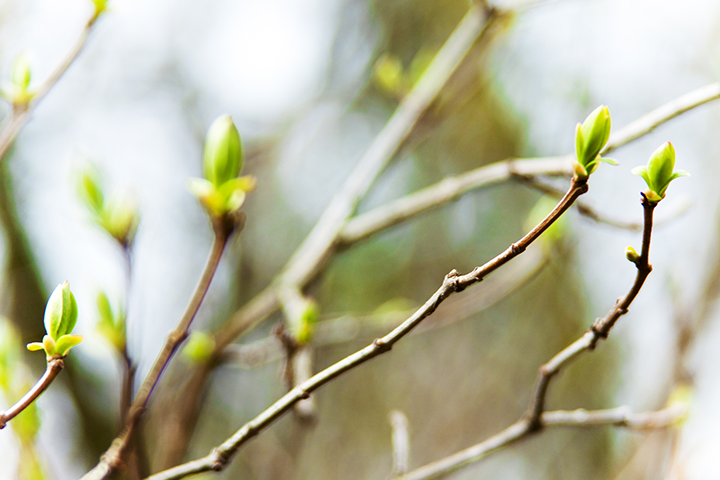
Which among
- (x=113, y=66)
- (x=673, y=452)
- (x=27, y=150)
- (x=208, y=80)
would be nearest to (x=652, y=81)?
(x=673, y=452)

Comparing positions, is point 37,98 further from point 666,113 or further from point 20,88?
point 666,113

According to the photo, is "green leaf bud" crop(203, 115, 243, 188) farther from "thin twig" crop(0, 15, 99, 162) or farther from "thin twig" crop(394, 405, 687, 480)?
"thin twig" crop(394, 405, 687, 480)

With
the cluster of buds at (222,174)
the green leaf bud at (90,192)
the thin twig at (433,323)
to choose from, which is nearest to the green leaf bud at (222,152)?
the cluster of buds at (222,174)

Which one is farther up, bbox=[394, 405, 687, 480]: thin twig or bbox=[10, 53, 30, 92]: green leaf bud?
bbox=[10, 53, 30, 92]: green leaf bud

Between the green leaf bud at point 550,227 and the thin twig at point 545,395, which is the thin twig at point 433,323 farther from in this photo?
the thin twig at point 545,395

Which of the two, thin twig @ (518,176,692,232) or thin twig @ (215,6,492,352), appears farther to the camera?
thin twig @ (215,6,492,352)

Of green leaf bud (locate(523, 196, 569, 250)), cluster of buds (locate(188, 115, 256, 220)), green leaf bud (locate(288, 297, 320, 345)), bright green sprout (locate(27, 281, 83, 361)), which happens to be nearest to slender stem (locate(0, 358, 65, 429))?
bright green sprout (locate(27, 281, 83, 361))

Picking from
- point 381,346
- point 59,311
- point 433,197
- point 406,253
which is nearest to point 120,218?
point 59,311
